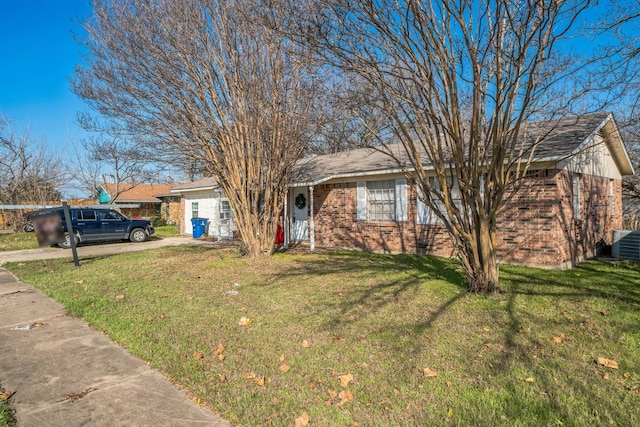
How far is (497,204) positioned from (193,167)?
9.03 m

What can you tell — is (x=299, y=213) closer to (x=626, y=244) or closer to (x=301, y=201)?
(x=301, y=201)

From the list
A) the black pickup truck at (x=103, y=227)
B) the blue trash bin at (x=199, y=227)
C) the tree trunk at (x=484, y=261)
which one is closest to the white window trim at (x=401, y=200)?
the tree trunk at (x=484, y=261)

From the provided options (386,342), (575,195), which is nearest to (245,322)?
(386,342)

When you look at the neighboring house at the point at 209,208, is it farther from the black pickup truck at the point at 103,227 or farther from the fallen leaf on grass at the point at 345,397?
the fallen leaf on grass at the point at 345,397

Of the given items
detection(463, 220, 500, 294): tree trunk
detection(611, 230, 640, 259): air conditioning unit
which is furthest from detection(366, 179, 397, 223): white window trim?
detection(611, 230, 640, 259): air conditioning unit

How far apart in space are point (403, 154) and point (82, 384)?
10557 mm

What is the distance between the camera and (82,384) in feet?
11.4

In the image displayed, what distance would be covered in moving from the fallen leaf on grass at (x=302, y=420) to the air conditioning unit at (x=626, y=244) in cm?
1116

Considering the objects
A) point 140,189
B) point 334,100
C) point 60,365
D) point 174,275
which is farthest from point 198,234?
point 140,189

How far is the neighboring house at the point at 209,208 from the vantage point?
1817 cm

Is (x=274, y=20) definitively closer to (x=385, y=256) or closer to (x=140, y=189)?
(x=385, y=256)

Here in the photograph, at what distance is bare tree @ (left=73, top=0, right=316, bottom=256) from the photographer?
365 inches

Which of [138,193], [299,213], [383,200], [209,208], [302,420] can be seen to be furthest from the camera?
[138,193]

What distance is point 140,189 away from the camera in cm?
3806
